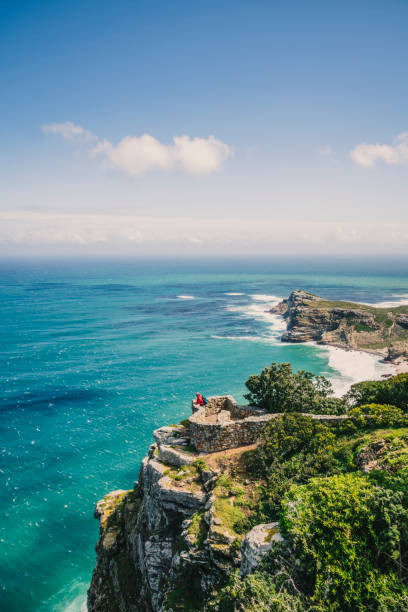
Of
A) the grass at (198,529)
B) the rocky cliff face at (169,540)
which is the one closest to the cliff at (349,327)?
the rocky cliff face at (169,540)

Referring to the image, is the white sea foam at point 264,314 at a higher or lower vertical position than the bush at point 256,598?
lower

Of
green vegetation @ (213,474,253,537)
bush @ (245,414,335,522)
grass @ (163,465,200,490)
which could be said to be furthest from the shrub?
grass @ (163,465,200,490)

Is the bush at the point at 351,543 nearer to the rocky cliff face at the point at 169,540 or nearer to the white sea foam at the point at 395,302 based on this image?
the rocky cliff face at the point at 169,540

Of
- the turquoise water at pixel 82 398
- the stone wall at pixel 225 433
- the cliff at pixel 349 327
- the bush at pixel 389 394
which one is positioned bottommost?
the turquoise water at pixel 82 398

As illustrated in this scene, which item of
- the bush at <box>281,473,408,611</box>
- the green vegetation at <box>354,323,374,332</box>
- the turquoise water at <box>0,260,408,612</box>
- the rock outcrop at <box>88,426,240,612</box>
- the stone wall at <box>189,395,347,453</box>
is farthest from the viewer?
the green vegetation at <box>354,323,374,332</box>

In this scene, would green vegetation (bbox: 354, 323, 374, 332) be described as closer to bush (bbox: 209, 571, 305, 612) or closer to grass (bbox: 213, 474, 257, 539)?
grass (bbox: 213, 474, 257, 539)

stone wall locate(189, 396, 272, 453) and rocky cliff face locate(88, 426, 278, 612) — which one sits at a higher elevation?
stone wall locate(189, 396, 272, 453)

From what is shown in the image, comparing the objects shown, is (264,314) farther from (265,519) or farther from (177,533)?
(265,519)
